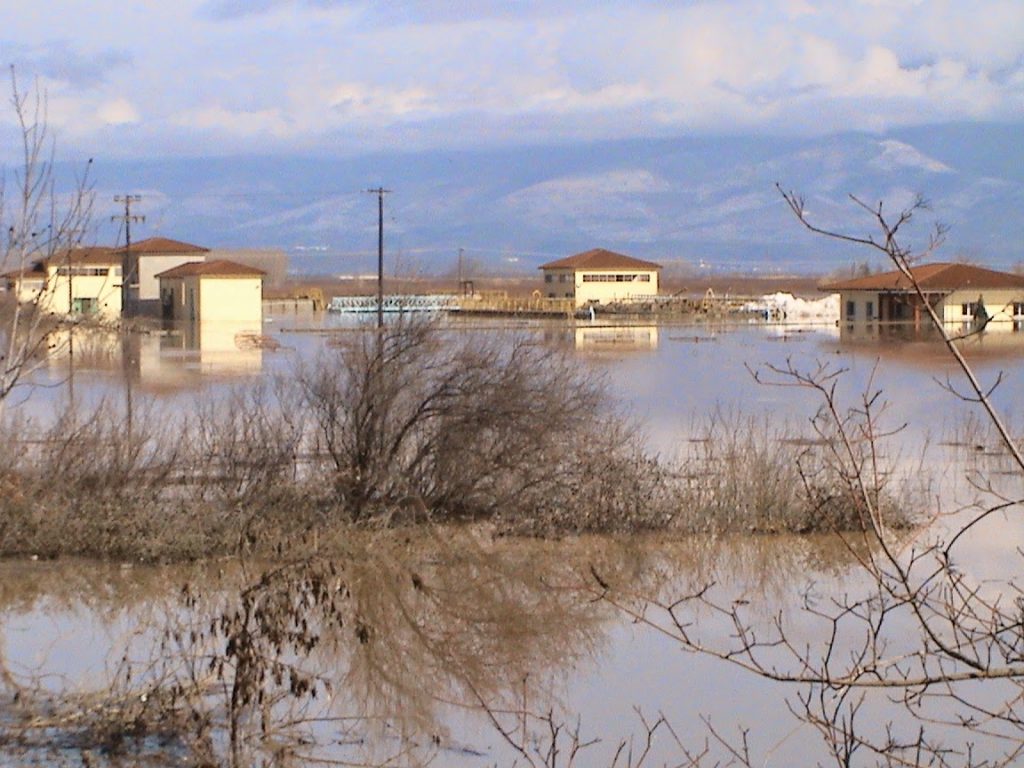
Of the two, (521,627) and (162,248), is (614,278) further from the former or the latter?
(521,627)

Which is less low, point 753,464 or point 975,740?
point 753,464

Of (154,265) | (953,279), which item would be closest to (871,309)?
(953,279)

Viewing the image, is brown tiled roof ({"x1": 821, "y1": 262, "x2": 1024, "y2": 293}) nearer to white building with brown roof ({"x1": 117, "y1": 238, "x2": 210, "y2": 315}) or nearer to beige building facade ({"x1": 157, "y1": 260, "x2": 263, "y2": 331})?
beige building facade ({"x1": 157, "y1": 260, "x2": 263, "y2": 331})

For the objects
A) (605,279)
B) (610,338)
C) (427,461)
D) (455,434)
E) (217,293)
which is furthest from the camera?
(605,279)

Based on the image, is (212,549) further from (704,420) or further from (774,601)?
(704,420)

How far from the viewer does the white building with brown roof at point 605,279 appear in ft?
280

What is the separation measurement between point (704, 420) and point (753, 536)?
782 cm

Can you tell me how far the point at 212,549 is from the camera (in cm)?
1562

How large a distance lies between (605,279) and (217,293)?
2608 cm

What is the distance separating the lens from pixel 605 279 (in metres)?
86.5

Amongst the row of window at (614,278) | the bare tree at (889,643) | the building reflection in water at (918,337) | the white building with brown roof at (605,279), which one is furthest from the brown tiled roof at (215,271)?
the bare tree at (889,643)

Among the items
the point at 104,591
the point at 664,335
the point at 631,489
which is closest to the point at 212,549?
the point at 104,591

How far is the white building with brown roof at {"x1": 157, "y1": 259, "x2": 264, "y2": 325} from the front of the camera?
70062 millimetres

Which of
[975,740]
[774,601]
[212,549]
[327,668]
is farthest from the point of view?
[212,549]
